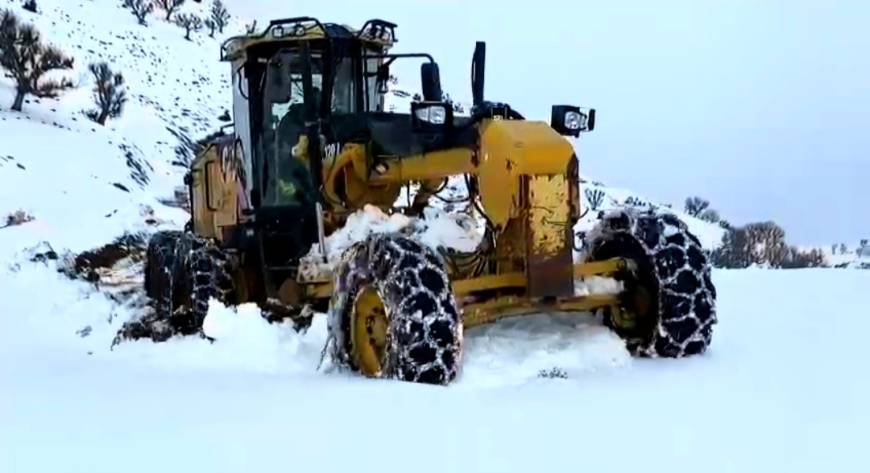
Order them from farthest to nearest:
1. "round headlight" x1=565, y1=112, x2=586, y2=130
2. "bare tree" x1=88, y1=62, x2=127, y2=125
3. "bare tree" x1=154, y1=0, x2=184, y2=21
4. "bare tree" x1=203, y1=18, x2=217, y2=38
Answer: "bare tree" x1=203, y1=18, x2=217, y2=38 → "bare tree" x1=154, y1=0, x2=184, y2=21 → "bare tree" x1=88, y1=62, x2=127, y2=125 → "round headlight" x1=565, y1=112, x2=586, y2=130

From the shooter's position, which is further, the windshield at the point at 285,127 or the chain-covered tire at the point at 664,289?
the windshield at the point at 285,127

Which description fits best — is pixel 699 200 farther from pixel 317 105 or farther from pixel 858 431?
pixel 858 431

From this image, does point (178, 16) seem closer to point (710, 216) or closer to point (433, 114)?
point (710, 216)

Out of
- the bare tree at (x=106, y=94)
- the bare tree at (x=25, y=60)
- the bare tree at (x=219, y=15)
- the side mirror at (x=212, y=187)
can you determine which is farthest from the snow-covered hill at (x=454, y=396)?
the bare tree at (x=219, y=15)

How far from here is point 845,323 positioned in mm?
7418

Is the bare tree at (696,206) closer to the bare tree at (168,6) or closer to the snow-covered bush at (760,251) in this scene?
the snow-covered bush at (760,251)

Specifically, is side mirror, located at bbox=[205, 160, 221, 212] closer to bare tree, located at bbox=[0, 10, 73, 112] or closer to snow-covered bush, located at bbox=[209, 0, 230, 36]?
bare tree, located at bbox=[0, 10, 73, 112]

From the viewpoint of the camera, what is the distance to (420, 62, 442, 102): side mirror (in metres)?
7.51

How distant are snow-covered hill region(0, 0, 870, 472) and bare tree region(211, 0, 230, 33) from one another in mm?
39945

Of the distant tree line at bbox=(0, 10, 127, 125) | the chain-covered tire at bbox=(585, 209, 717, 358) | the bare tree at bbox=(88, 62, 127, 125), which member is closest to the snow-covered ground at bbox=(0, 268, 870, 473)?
the chain-covered tire at bbox=(585, 209, 717, 358)

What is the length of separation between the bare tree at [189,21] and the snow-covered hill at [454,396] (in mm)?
37551

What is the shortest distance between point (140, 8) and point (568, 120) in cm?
4307

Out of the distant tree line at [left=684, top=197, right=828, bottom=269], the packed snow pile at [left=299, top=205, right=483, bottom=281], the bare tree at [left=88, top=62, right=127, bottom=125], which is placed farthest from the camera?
the bare tree at [left=88, top=62, right=127, bottom=125]

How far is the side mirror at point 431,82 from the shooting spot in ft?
24.6
